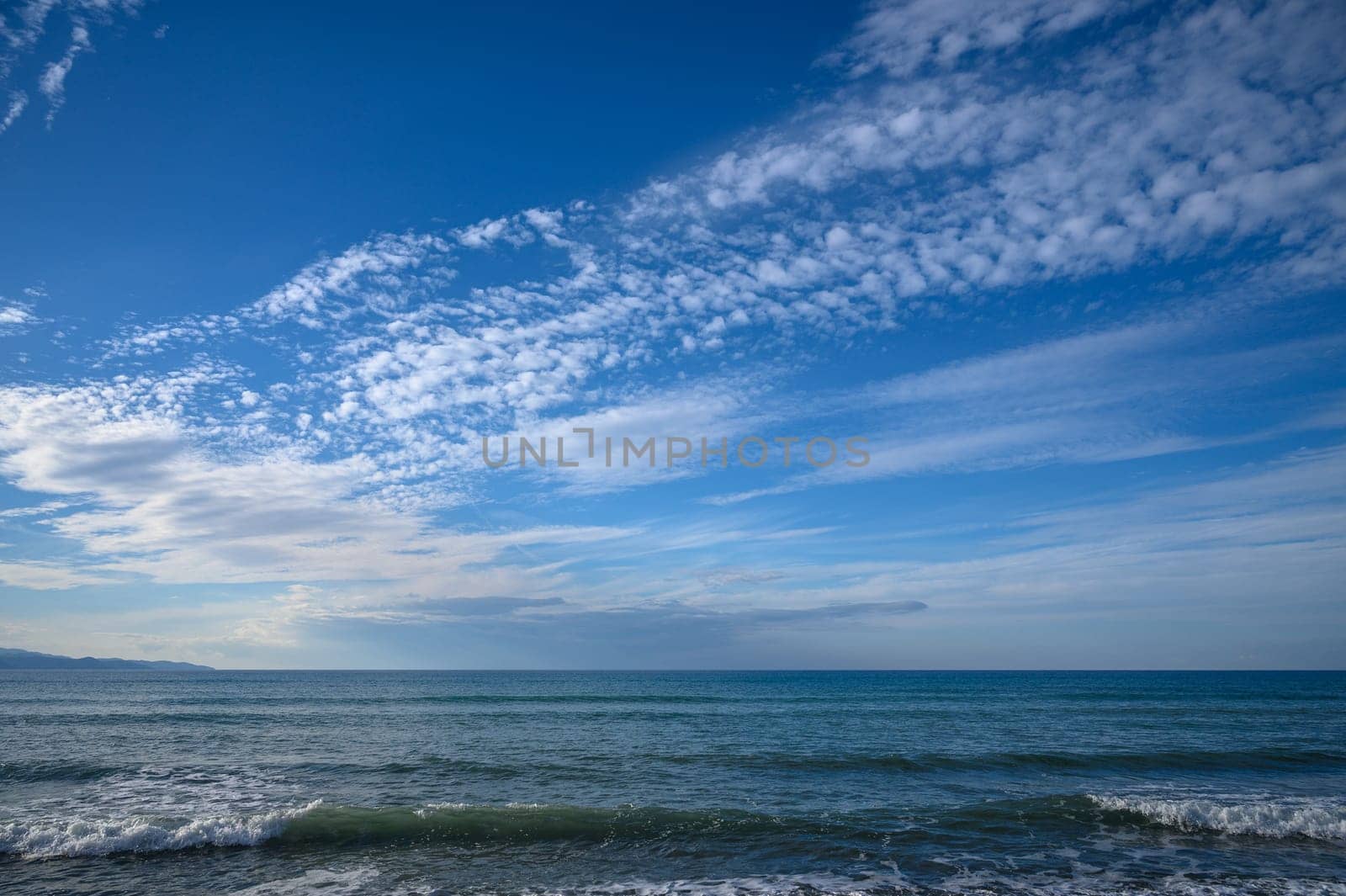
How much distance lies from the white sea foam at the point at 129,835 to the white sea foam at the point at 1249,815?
2083cm

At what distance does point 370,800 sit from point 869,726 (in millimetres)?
25540

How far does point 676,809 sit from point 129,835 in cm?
1239

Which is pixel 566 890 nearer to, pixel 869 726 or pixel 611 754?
pixel 611 754

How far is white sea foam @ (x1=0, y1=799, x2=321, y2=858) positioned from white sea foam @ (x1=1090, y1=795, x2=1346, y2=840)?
20.8 metres

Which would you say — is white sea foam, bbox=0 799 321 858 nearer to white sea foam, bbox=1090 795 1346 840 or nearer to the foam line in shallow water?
the foam line in shallow water

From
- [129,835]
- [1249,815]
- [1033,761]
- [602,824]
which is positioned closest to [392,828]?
[602,824]

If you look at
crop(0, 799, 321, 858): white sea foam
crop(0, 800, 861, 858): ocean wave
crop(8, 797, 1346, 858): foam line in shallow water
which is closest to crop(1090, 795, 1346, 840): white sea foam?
crop(8, 797, 1346, 858): foam line in shallow water

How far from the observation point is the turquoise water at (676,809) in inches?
514

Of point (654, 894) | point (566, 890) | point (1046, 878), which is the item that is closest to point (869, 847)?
point (1046, 878)

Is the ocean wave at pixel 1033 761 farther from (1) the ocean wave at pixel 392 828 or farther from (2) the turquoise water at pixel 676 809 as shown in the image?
(1) the ocean wave at pixel 392 828

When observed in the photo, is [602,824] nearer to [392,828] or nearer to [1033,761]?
[392,828]

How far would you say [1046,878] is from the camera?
42.0 ft

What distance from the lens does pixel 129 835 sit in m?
14.9

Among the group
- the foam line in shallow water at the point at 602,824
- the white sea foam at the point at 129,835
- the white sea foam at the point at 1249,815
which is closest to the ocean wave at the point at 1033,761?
the white sea foam at the point at 1249,815
